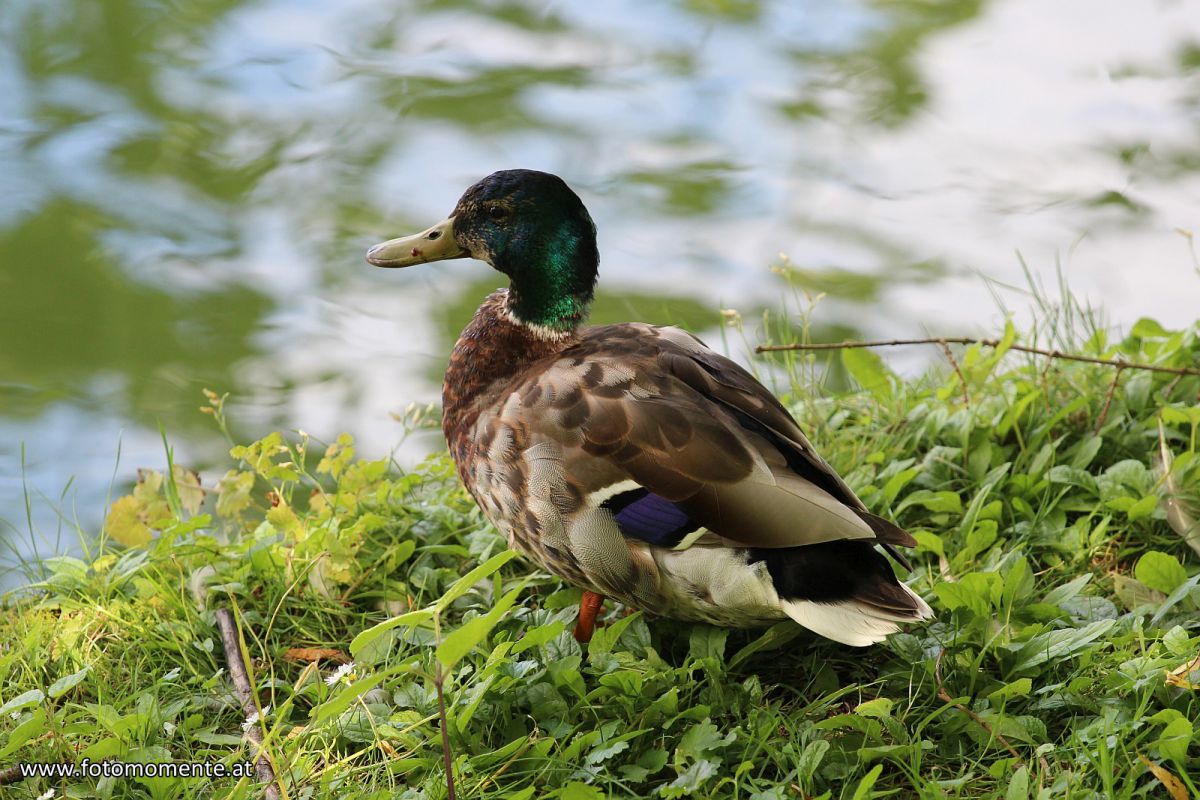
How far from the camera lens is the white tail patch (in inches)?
100

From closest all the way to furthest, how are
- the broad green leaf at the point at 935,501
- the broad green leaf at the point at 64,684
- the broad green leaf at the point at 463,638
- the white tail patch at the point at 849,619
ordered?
1. the broad green leaf at the point at 463,638
2. the white tail patch at the point at 849,619
3. the broad green leaf at the point at 64,684
4. the broad green leaf at the point at 935,501

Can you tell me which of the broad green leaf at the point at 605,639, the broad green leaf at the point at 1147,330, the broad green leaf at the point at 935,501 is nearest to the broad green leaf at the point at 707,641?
the broad green leaf at the point at 605,639

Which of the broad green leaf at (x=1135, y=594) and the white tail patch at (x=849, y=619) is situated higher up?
the white tail patch at (x=849, y=619)

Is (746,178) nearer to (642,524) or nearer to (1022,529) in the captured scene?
(1022,529)

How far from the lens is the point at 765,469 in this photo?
8.93 feet

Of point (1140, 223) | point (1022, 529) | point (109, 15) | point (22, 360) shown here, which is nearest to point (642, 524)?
point (1022, 529)

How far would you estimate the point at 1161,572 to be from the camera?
2.81 meters

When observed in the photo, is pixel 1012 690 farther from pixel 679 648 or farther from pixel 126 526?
pixel 126 526

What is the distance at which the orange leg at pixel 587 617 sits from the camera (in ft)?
9.66

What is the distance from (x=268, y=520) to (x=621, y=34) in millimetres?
5250

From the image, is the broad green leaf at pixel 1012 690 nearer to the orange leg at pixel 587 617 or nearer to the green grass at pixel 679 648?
the green grass at pixel 679 648

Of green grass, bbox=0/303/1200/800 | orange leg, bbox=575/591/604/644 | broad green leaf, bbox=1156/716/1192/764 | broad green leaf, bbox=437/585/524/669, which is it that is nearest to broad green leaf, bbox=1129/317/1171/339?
green grass, bbox=0/303/1200/800

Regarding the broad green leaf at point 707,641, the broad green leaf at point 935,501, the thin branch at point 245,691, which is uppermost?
the broad green leaf at point 935,501

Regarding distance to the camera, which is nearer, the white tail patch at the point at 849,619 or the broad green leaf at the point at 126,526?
the white tail patch at the point at 849,619
